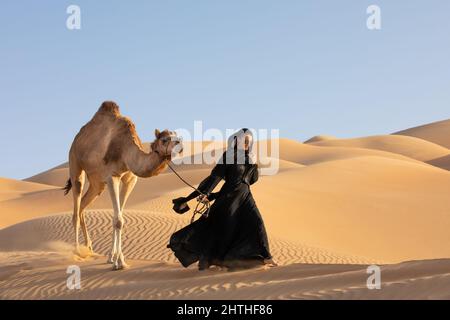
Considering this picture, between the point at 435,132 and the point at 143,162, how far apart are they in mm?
110612

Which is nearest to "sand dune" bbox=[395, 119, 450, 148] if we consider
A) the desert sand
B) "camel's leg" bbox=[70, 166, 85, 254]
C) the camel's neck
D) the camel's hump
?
the desert sand

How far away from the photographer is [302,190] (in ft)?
109

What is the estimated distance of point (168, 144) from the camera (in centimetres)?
1006

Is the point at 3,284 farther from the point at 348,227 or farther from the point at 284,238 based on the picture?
the point at 348,227

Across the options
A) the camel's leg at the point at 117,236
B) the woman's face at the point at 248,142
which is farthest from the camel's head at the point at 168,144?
the camel's leg at the point at 117,236

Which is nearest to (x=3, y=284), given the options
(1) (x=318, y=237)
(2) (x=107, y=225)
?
(2) (x=107, y=225)

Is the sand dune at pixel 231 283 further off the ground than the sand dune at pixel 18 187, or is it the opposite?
the sand dune at pixel 18 187

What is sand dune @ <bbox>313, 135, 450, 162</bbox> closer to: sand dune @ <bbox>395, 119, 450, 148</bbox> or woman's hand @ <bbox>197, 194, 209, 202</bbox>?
sand dune @ <bbox>395, 119, 450, 148</bbox>

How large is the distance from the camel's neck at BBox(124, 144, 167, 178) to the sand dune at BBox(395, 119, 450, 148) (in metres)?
101

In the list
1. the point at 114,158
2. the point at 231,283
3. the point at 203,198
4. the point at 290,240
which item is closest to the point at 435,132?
the point at 290,240

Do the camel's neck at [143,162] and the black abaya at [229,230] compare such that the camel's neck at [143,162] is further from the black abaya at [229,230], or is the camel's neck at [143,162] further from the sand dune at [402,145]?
the sand dune at [402,145]

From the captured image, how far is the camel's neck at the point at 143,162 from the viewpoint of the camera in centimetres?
1026

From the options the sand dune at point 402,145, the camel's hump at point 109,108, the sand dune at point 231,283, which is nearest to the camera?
the sand dune at point 231,283
